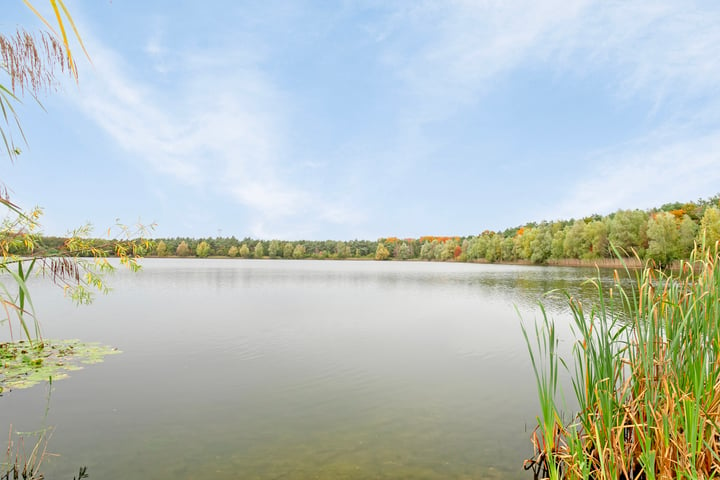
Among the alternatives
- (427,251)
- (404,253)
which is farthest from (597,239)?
(404,253)

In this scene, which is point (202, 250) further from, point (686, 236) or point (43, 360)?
point (43, 360)

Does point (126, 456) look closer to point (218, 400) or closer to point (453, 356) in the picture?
point (218, 400)

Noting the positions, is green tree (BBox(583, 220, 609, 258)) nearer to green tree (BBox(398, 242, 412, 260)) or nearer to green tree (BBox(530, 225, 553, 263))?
green tree (BBox(530, 225, 553, 263))

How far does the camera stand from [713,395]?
146 inches

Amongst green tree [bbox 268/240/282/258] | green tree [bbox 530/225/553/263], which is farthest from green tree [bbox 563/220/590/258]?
green tree [bbox 268/240/282/258]

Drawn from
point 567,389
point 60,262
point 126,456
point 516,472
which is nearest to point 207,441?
point 126,456

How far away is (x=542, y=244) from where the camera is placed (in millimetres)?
82625

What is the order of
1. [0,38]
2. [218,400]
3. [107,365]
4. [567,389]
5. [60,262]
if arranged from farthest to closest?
1. [107,365]
2. [567,389]
3. [218,400]
4. [60,262]
5. [0,38]

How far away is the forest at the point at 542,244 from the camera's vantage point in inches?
1957

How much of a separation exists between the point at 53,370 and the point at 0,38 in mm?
8806

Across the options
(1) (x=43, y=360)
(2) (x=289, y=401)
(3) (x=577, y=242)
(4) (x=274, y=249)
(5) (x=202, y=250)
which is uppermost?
(3) (x=577, y=242)

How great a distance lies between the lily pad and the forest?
10.00ft

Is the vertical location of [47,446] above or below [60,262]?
below

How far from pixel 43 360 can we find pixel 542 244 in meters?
86.2
